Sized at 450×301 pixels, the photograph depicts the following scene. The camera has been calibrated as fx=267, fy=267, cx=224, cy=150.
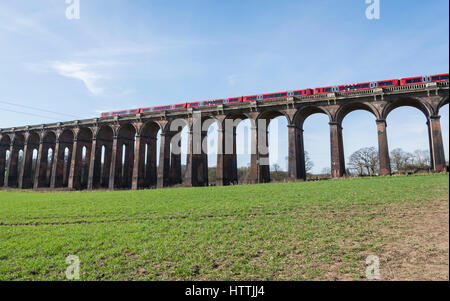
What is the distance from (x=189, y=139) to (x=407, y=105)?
25.8 meters

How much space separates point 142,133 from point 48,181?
24859 mm

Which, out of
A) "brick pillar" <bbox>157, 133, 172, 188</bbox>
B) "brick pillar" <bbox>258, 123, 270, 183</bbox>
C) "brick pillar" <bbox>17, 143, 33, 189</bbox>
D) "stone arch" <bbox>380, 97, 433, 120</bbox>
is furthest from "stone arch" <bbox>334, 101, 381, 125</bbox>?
"brick pillar" <bbox>17, 143, 33, 189</bbox>

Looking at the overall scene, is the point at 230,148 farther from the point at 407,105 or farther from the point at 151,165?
the point at 407,105

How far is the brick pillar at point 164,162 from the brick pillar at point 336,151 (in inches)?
869

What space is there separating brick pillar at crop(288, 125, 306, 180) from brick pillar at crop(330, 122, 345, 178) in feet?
11.7

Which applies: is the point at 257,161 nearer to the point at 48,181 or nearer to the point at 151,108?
the point at 151,108

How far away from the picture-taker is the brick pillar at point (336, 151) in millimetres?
29520

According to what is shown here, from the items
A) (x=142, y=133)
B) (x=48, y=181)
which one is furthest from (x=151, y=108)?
(x=48, y=181)

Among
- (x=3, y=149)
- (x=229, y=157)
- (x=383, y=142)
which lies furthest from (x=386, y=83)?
(x=3, y=149)

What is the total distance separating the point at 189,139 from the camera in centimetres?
3594

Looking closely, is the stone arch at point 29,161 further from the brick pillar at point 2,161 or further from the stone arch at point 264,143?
the stone arch at point 264,143

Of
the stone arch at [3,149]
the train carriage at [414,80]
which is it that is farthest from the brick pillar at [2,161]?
the train carriage at [414,80]

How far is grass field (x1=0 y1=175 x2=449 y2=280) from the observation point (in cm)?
648

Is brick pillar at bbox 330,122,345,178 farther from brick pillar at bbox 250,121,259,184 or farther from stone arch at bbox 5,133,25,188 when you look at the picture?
stone arch at bbox 5,133,25,188
